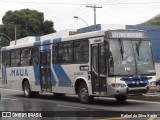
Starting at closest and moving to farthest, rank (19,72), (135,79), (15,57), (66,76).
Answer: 1. (135,79)
2. (66,76)
3. (19,72)
4. (15,57)

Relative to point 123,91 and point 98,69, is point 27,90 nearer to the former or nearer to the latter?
point 98,69

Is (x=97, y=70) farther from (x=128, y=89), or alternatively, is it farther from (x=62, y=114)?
(x=62, y=114)

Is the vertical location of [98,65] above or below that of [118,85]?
above

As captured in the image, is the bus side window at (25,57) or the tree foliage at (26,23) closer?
the bus side window at (25,57)

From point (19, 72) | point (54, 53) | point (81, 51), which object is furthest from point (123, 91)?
point (19, 72)

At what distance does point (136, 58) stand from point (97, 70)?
1.64 m

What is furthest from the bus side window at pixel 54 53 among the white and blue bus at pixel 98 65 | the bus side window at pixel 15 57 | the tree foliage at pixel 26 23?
the tree foliage at pixel 26 23

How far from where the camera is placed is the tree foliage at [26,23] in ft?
252

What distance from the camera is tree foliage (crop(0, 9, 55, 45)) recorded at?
76.9 meters

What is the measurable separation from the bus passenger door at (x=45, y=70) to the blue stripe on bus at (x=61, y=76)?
2.64 ft

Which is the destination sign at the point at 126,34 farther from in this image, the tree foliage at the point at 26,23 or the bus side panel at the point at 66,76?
the tree foliage at the point at 26,23

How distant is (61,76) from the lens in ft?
64.3

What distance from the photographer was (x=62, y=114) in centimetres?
1341

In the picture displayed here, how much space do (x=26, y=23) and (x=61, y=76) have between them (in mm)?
59792
